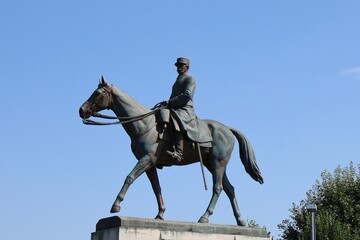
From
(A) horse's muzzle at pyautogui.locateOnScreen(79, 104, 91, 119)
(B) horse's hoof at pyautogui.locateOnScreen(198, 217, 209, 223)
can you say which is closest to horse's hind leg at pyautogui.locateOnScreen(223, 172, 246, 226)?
(B) horse's hoof at pyautogui.locateOnScreen(198, 217, 209, 223)

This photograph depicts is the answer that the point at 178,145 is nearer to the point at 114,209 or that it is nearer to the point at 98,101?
the point at 98,101

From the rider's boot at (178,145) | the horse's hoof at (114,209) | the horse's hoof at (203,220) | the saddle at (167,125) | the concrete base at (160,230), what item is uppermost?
the saddle at (167,125)

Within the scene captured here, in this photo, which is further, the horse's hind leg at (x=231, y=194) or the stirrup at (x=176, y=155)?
the horse's hind leg at (x=231, y=194)

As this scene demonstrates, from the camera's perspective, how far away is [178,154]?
15.7 meters

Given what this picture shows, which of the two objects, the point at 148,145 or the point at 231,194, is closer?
the point at 148,145

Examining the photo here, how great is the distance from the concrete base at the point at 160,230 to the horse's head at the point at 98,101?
7.69 ft

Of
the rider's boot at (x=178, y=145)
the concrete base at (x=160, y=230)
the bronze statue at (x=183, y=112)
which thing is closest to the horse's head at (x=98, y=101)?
the bronze statue at (x=183, y=112)

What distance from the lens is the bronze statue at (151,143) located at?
15398 mm

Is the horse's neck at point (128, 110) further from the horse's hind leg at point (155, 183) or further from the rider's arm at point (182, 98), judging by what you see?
the horse's hind leg at point (155, 183)

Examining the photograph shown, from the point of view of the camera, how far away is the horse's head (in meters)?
15.5

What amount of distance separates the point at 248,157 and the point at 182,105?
2132 mm

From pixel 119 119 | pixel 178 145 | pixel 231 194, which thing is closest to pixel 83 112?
pixel 119 119

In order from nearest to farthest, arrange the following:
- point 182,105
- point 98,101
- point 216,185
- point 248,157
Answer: point 98,101
point 182,105
point 216,185
point 248,157

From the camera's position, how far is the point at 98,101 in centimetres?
1555
